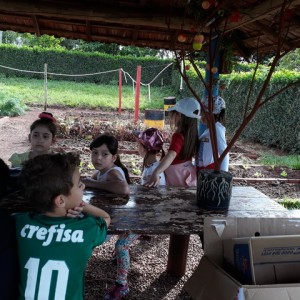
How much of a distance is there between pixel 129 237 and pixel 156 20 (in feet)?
7.98

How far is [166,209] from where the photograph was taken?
93.2 inches

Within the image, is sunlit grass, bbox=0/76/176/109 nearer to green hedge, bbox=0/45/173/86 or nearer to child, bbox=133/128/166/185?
green hedge, bbox=0/45/173/86

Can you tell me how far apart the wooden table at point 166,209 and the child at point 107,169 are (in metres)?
0.06

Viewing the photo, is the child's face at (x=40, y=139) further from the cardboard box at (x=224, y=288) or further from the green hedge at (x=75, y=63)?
the green hedge at (x=75, y=63)

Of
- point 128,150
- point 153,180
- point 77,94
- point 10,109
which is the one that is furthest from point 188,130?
point 77,94

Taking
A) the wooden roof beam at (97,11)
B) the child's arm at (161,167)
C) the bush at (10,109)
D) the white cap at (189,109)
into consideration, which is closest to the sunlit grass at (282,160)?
the wooden roof beam at (97,11)

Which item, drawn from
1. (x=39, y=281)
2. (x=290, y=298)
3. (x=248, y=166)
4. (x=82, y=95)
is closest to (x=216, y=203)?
(x=290, y=298)

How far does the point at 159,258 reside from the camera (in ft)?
11.5

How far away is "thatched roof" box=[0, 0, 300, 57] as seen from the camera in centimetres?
268

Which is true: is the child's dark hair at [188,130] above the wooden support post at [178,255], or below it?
above

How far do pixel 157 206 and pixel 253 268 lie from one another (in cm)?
75

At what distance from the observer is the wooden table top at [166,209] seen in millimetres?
2086

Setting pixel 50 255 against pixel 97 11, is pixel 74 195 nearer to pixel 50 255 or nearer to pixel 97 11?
pixel 50 255

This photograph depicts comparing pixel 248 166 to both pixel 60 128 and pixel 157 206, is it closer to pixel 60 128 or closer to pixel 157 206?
pixel 60 128
